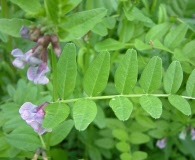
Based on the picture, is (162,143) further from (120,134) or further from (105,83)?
(105,83)

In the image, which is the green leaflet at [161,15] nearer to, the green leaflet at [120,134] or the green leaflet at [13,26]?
the green leaflet at [120,134]

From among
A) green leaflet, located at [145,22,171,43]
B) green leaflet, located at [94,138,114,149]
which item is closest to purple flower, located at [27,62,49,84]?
green leaflet, located at [145,22,171,43]

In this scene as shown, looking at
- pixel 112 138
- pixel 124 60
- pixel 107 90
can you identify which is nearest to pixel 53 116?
pixel 124 60

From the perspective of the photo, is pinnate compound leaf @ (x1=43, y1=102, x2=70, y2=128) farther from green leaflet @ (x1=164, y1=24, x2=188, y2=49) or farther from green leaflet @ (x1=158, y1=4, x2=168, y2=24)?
green leaflet @ (x1=158, y1=4, x2=168, y2=24)

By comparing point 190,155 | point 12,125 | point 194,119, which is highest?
point 12,125

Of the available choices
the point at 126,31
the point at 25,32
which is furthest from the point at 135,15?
the point at 25,32

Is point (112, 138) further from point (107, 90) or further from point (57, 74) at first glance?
point (57, 74)

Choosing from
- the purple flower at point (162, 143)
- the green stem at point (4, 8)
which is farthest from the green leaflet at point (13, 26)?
the purple flower at point (162, 143)
